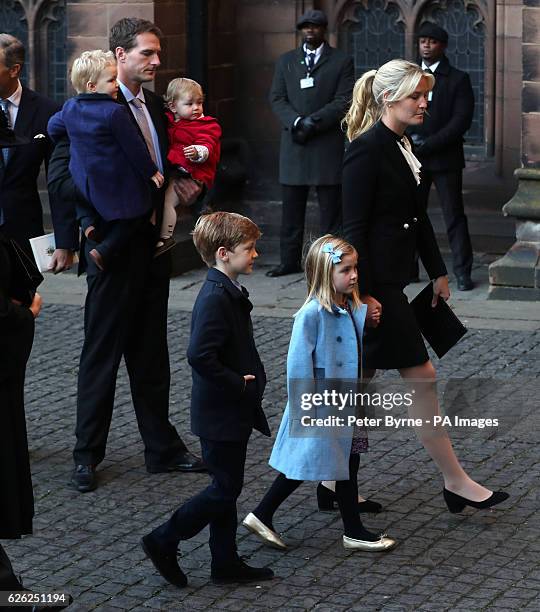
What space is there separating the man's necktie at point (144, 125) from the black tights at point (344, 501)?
5.57 ft

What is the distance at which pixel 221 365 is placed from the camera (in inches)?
225

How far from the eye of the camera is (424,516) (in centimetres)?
655

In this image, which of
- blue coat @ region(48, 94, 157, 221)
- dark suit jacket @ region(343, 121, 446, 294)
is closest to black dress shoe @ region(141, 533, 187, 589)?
dark suit jacket @ region(343, 121, 446, 294)

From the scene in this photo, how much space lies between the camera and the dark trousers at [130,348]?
7.11 meters

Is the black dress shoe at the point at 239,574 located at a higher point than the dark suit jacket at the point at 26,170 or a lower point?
lower

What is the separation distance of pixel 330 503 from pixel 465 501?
566mm

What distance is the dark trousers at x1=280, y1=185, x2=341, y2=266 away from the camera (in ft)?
40.0

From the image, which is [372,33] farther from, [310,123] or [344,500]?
[344,500]

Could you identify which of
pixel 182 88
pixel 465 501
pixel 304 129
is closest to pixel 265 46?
pixel 304 129

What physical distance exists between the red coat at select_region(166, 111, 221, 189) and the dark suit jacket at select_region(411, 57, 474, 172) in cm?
449

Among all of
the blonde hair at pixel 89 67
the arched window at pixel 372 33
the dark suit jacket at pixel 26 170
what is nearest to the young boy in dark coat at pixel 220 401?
the blonde hair at pixel 89 67

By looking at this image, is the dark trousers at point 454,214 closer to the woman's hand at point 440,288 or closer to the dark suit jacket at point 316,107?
the dark suit jacket at point 316,107

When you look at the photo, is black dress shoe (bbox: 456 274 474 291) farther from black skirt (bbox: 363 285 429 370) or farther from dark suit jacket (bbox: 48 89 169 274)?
black skirt (bbox: 363 285 429 370)

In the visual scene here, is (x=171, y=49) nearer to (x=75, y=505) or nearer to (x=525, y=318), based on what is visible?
(x=525, y=318)
